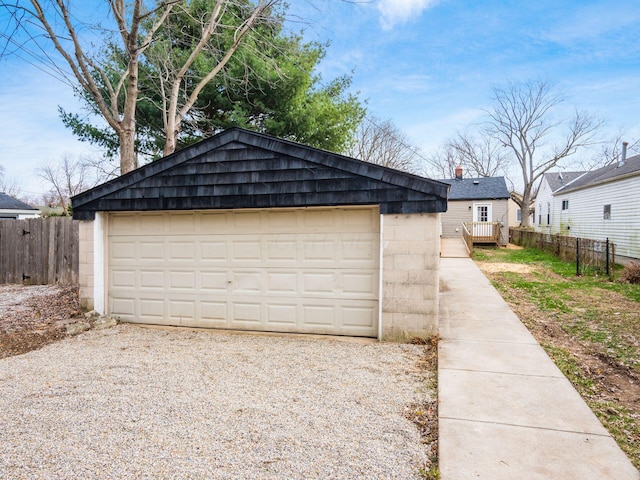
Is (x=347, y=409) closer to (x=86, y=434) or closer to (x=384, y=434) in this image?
(x=384, y=434)

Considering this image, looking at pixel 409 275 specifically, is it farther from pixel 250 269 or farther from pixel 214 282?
pixel 214 282

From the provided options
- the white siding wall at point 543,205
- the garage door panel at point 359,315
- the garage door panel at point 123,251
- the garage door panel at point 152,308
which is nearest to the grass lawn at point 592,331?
the garage door panel at point 359,315

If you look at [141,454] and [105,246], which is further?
[105,246]

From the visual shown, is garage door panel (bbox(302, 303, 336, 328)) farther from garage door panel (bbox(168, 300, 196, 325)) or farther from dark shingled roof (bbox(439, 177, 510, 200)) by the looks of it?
dark shingled roof (bbox(439, 177, 510, 200))

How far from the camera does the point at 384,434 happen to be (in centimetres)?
314

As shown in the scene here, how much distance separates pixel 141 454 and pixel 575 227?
23081mm

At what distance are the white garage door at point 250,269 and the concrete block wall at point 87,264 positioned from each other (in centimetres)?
32

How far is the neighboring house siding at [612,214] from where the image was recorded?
557 inches

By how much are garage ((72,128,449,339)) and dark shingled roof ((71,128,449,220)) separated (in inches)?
0.7

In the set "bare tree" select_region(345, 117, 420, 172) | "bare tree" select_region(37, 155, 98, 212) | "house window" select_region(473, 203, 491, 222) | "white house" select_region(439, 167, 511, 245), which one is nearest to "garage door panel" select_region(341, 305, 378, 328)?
"white house" select_region(439, 167, 511, 245)

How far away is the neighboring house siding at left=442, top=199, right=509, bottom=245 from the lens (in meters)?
24.0

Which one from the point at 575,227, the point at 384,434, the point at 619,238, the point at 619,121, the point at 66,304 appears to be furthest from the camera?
the point at 619,121

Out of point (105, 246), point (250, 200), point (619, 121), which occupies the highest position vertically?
point (619, 121)

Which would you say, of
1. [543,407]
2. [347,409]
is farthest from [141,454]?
[543,407]
